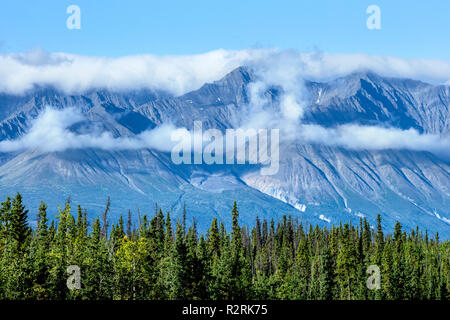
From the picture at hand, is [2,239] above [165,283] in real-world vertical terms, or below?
above

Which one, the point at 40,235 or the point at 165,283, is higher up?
the point at 40,235

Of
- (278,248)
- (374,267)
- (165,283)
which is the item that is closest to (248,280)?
(165,283)

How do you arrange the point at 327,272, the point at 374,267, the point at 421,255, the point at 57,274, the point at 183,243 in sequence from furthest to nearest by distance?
the point at 421,255 < the point at 374,267 < the point at 327,272 < the point at 183,243 < the point at 57,274

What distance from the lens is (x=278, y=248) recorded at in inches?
7362

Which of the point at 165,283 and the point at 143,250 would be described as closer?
the point at 165,283
